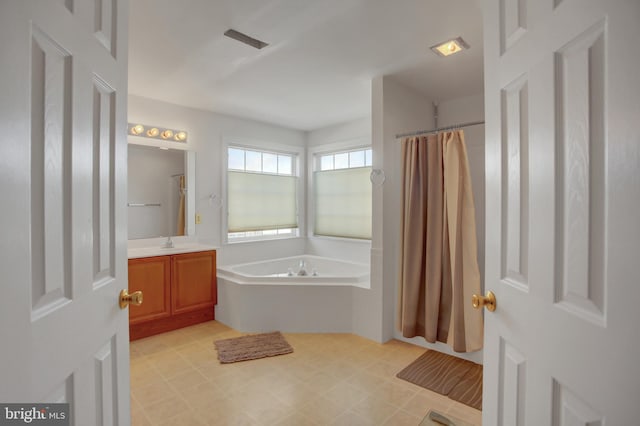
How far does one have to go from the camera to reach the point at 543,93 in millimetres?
820

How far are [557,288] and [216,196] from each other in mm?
3898

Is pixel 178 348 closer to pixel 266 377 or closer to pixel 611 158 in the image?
pixel 266 377

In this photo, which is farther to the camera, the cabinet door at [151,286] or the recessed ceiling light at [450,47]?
the cabinet door at [151,286]

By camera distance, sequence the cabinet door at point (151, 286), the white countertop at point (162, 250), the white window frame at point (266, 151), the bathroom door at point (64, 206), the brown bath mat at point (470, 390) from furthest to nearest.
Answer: the white window frame at point (266, 151) < the white countertop at point (162, 250) < the cabinet door at point (151, 286) < the brown bath mat at point (470, 390) < the bathroom door at point (64, 206)

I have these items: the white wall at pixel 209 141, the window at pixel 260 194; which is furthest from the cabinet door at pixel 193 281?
the window at pixel 260 194

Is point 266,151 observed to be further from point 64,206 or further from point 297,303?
point 64,206

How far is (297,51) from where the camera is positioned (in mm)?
2506

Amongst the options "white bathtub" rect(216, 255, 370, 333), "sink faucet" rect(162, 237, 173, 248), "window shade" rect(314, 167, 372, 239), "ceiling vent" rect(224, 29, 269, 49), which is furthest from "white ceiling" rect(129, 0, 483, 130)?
"white bathtub" rect(216, 255, 370, 333)

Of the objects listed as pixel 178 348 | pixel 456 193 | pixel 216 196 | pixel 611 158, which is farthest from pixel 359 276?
pixel 611 158

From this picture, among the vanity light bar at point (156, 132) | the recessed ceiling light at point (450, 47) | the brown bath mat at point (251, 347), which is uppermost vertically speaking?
the recessed ceiling light at point (450, 47)

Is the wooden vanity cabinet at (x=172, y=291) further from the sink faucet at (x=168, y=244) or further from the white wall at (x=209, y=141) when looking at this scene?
the white wall at (x=209, y=141)

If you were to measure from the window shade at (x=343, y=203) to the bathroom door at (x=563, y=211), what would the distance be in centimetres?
319

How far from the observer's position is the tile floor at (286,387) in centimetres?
195

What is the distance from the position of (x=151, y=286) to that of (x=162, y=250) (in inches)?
15.9
